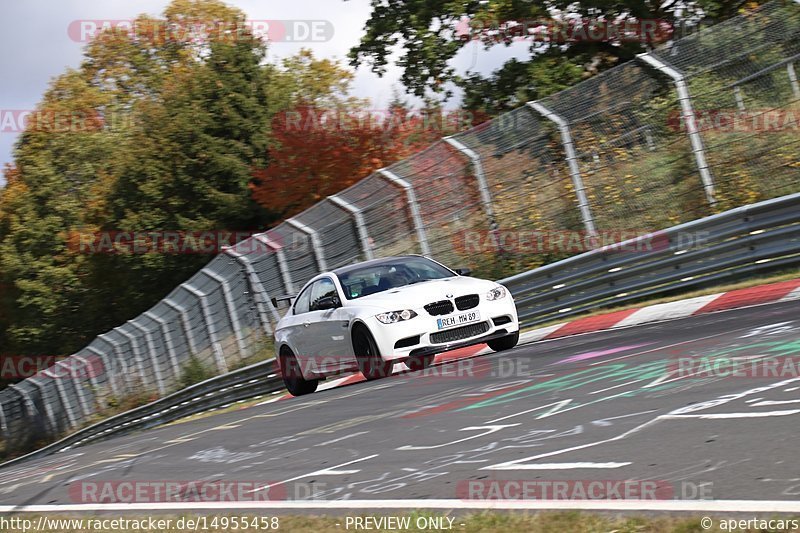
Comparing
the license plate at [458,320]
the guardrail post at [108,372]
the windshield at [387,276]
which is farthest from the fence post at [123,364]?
the license plate at [458,320]

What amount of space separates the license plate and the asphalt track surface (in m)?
0.52

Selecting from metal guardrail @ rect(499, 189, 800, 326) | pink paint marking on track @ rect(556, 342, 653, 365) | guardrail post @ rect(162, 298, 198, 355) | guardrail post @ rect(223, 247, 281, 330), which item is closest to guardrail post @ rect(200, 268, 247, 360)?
guardrail post @ rect(223, 247, 281, 330)

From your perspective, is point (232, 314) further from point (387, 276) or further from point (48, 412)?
point (48, 412)

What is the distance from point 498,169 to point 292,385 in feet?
15.9

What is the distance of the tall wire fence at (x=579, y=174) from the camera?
589 inches

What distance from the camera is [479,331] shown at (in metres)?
13.3

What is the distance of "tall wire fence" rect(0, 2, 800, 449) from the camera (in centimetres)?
1496

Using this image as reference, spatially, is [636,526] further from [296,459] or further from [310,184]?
[310,184]

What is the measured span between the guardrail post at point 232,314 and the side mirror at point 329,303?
9437 millimetres

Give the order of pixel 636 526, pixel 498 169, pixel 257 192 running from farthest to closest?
1. pixel 257 192
2. pixel 498 169
3. pixel 636 526

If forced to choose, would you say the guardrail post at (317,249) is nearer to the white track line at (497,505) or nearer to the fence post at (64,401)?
the white track line at (497,505)

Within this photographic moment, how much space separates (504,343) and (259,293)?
32.4 feet

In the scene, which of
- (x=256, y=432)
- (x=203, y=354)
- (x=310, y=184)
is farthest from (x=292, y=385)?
(x=310, y=184)

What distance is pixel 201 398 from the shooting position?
899 inches
